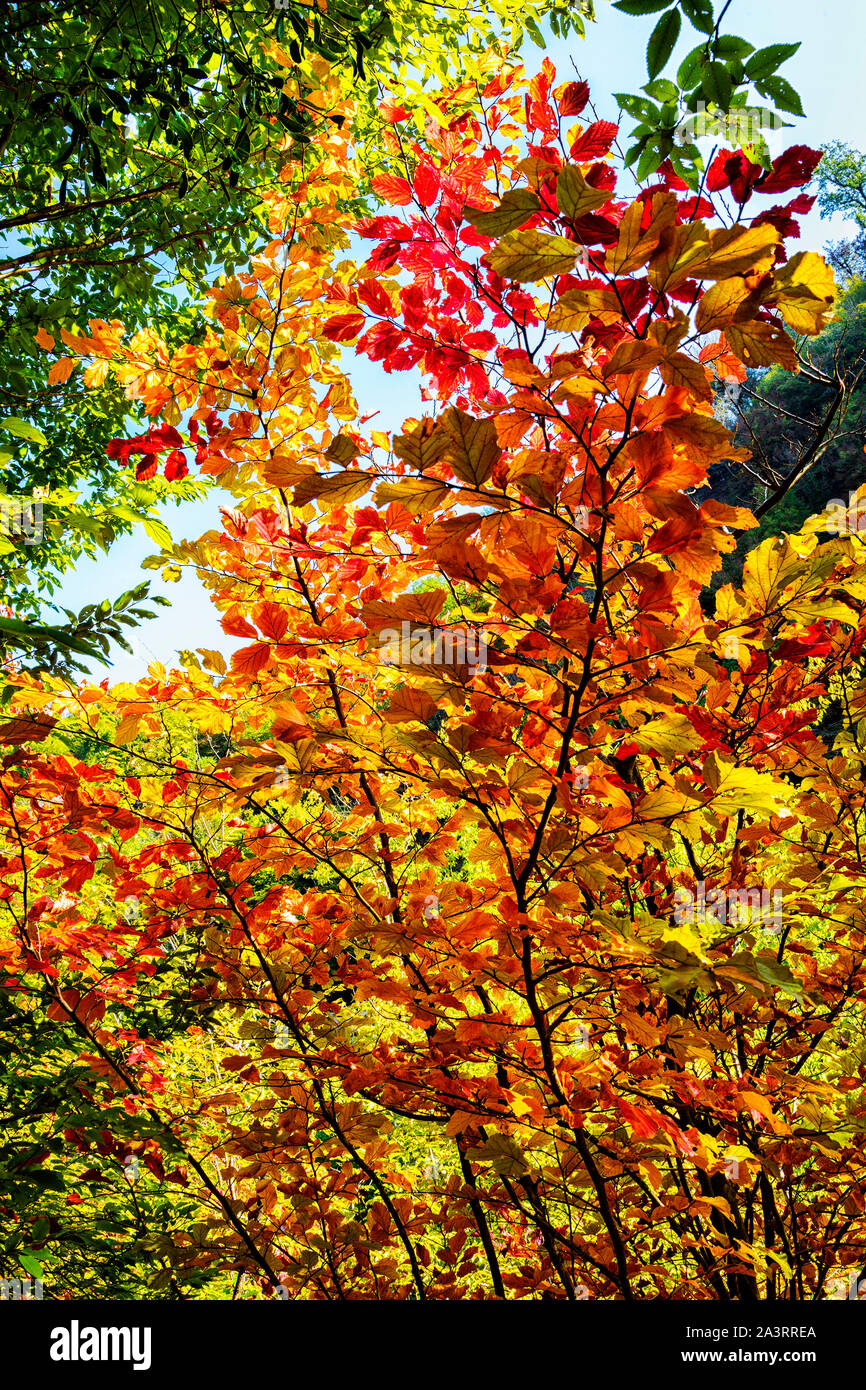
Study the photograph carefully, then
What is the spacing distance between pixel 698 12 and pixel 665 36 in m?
0.05

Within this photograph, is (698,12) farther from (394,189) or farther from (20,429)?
(20,429)

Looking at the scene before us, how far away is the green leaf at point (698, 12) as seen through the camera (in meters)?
0.97

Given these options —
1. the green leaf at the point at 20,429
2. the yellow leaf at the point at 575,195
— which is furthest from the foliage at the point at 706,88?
the green leaf at the point at 20,429

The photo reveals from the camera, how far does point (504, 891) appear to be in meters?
1.43

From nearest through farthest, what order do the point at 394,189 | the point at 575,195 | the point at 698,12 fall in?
the point at 575,195
the point at 698,12
the point at 394,189

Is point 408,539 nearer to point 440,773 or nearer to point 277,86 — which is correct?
point 440,773

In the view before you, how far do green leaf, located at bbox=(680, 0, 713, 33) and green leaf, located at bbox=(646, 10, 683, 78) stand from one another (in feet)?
0.04

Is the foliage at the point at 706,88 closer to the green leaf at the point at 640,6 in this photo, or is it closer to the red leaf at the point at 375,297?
the green leaf at the point at 640,6

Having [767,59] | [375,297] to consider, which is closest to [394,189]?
[375,297]

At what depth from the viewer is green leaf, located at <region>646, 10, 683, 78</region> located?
3.21 ft

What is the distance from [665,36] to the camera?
981mm

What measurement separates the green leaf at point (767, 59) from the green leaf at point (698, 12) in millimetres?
80

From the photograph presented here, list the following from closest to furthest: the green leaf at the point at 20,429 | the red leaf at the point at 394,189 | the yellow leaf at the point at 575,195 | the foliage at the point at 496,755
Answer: the yellow leaf at the point at 575,195, the foliage at the point at 496,755, the green leaf at the point at 20,429, the red leaf at the point at 394,189

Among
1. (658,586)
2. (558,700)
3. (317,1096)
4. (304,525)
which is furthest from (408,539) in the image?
(317,1096)
